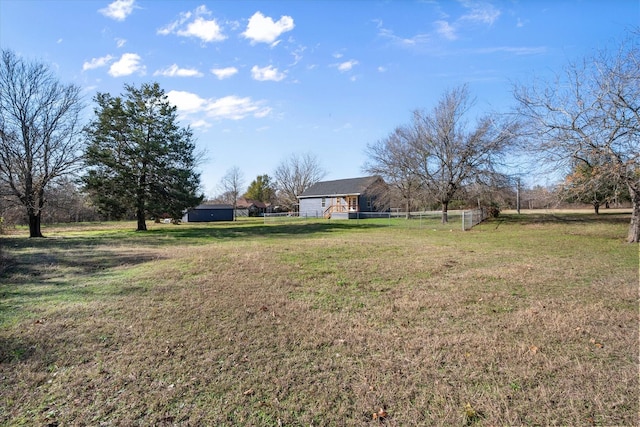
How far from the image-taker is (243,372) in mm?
3361

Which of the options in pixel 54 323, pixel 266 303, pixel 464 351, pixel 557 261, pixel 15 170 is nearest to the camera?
pixel 464 351

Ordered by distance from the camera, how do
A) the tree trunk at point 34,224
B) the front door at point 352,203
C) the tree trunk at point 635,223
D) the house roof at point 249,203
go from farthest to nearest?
the house roof at point 249,203, the front door at point 352,203, the tree trunk at point 34,224, the tree trunk at point 635,223

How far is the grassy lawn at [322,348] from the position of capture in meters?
2.77

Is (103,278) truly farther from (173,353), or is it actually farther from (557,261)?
(557,261)

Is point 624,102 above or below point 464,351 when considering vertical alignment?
above

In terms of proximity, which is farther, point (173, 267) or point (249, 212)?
point (249, 212)

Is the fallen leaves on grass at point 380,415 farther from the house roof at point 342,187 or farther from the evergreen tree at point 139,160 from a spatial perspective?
the house roof at point 342,187

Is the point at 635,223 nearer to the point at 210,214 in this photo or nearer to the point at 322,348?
the point at 322,348

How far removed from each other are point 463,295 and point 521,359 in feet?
7.82

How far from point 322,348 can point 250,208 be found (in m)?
63.5

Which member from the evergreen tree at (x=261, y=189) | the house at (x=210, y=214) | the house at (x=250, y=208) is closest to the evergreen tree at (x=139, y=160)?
the house at (x=210, y=214)

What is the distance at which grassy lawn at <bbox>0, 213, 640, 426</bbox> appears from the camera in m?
2.77

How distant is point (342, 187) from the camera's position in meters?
42.3

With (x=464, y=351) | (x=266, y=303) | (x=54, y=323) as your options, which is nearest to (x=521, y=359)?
(x=464, y=351)
